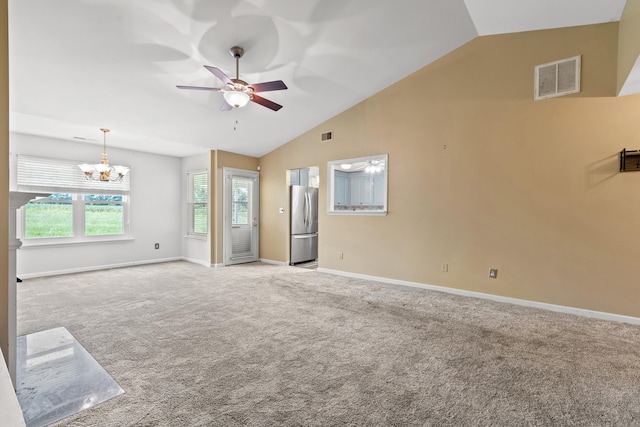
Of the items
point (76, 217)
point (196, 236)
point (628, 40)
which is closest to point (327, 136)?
point (196, 236)

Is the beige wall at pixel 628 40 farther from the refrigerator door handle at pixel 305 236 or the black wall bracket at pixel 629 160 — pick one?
the refrigerator door handle at pixel 305 236

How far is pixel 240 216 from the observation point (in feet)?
23.0

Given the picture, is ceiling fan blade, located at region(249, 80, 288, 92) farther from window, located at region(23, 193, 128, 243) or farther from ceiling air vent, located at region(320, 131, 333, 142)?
window, located at region(23, 193, 128, 243)

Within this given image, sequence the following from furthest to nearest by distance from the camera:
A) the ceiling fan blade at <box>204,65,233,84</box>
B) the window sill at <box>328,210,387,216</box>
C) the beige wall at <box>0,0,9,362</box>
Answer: the window sill at <box>328,210,387,216</box>, the ceiling fan blade at <box>204,65,233,84</box>, the beige wall at <box>0,0,9,362</box>

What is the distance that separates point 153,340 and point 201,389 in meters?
1.08

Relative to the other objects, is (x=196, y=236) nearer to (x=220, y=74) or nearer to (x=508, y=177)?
(x=220, y=74)

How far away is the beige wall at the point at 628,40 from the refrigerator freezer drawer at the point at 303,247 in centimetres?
559

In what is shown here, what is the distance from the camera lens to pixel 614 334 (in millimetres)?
2998

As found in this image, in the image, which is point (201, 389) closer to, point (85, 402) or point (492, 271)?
point (85, 402)

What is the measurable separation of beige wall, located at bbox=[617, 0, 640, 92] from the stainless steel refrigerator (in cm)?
527

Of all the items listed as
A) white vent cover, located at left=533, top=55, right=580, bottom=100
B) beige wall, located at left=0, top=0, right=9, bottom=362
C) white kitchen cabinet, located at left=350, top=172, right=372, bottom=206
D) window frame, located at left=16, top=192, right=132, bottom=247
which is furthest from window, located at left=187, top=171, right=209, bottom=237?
white vent cover, located at left=533, top=55, right=580, bottom=100

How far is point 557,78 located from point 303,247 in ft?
17.5

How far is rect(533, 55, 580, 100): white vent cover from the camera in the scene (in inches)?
140

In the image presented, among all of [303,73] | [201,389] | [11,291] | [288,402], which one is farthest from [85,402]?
[303,73]
